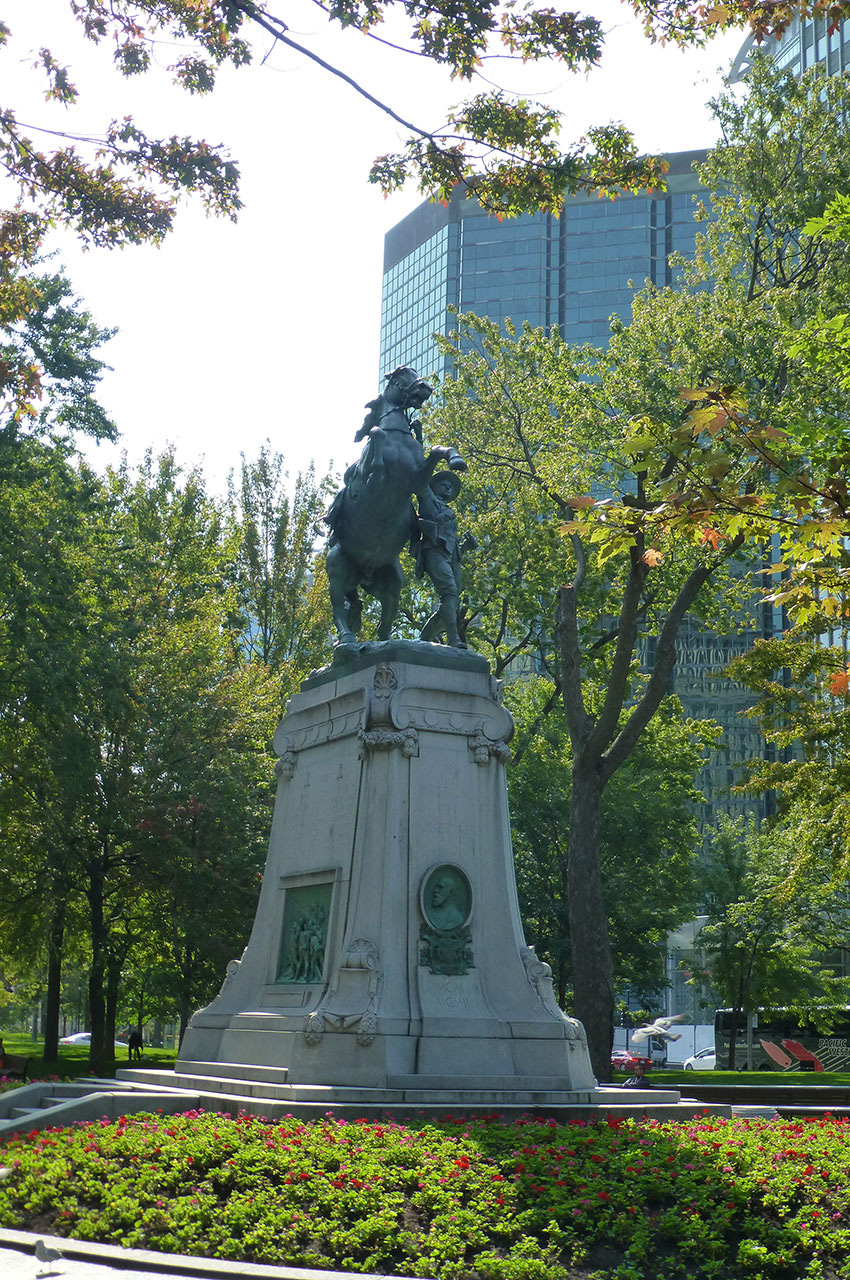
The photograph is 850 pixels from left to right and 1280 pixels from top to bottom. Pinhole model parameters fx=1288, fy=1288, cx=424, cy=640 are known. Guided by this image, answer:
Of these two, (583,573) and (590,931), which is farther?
(583,573)

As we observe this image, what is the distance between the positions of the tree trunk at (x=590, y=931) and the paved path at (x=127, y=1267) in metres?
14.6

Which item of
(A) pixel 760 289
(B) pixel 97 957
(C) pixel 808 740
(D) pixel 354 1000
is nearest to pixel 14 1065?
(B) pixel 97 957

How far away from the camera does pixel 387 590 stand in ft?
47.9

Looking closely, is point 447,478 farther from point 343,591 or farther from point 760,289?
point 760,289

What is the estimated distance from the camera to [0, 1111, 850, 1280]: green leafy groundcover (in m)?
6.70

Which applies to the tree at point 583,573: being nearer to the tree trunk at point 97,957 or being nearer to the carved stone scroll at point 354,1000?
the carved stone scroll at point 354,1000

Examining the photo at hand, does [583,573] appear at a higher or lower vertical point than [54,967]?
higher

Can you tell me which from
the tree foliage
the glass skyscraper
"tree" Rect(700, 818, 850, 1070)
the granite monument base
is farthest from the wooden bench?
the glass skyscraper

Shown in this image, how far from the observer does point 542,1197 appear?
7.45 metres

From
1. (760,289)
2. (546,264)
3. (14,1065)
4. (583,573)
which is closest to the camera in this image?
(14,1065)

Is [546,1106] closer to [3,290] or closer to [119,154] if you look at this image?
[119,154]

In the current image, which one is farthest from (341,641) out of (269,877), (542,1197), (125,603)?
(125,603)

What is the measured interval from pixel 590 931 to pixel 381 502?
10085mm

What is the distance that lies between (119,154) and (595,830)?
1379 centimetres
